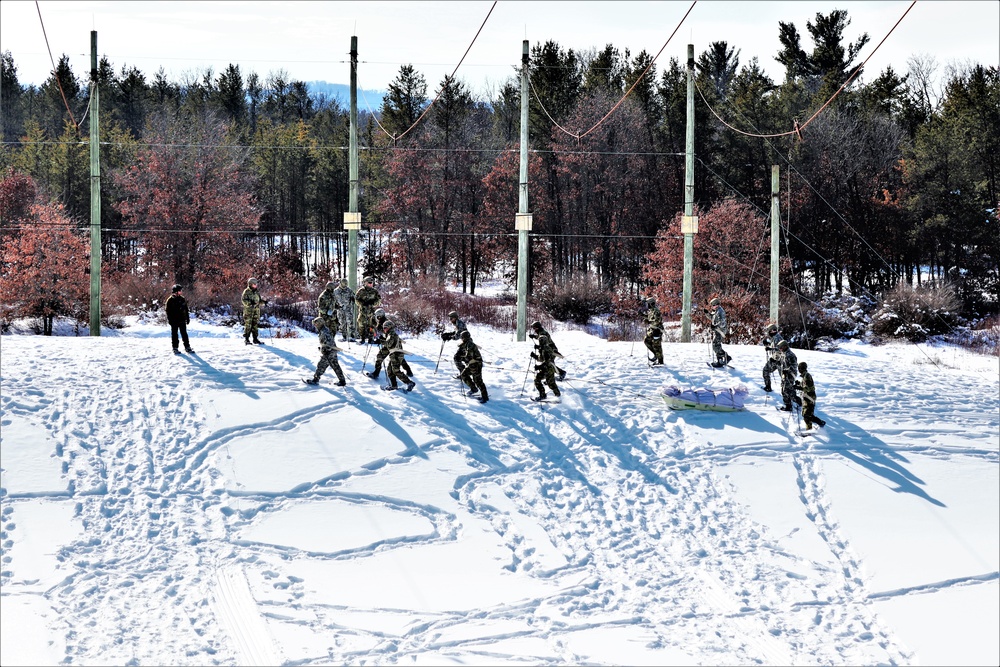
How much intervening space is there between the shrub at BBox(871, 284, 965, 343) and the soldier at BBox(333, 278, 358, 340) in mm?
24326

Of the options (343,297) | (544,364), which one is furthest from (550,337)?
(343,297)

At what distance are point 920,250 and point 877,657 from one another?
1510 inches

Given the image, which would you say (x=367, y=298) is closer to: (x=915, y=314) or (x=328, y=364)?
(x=328, y=364)

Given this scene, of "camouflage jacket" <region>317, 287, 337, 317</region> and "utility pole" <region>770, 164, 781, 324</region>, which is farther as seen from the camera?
"utility pole" <region>770, 164, 781, 324</region>

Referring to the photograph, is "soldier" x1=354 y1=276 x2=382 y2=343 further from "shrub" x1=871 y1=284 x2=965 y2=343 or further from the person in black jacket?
"shrub" x1=871 y1=284 x2=965 y2=343

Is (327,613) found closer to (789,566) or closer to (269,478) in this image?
(269,478)

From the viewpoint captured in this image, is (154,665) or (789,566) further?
(789,566)

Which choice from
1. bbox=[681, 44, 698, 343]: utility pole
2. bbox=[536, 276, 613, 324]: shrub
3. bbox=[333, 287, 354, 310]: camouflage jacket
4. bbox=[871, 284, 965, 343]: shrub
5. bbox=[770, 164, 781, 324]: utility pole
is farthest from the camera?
bbox=[536, 276, 613, 324]: shrub

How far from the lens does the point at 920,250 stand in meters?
46.1

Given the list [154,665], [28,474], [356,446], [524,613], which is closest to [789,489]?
[524,613]

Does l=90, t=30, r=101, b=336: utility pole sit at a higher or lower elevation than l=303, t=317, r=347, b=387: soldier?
higher

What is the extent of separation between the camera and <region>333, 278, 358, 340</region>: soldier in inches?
898

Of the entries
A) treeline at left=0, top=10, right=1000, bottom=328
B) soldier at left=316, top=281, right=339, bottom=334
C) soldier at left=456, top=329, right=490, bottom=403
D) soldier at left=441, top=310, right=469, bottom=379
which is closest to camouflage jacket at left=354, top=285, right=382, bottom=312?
soldier at left=316, top=281, right=339, bottom=334

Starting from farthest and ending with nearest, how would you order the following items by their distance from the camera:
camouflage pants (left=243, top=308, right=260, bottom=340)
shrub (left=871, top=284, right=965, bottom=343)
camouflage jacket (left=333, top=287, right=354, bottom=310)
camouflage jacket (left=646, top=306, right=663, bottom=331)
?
shrub (left=871, top=284, right=965, bottom=343)
camouflage jacket (left=333, top=287, right=354, bottom=310)
camouflage pants (left=243, top=308, right=260, bottom=340)
camouflage jacket (left=646, top=306, right=663, bottom=331)
